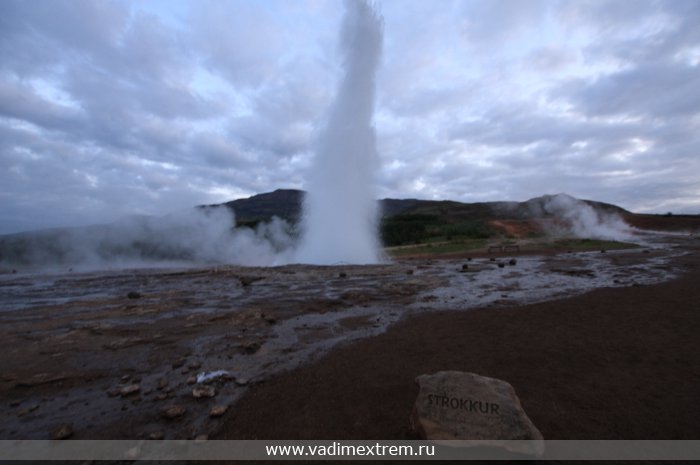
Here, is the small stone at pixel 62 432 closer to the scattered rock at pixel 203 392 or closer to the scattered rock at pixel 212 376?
the scattered rock at pixel 203 392

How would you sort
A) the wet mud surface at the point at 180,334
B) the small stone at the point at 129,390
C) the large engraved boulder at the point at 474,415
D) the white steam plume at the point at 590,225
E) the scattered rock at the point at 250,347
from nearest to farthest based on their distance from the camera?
the large engraved boulder at the point at 474,415
the wet mud surface at the point at 180,334
the small stone at the point at 129,390
the scattered rock at the point at 250,347
the white steam plume at the point at 590,225

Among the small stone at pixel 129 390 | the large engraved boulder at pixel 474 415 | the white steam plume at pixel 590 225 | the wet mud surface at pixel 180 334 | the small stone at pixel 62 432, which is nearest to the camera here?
the large engraved boulder at pixel 474 415

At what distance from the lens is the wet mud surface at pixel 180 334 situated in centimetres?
418

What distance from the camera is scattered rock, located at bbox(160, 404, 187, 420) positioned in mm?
3977

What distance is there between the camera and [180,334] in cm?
747

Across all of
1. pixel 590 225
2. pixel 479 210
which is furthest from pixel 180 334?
pixel 479 210

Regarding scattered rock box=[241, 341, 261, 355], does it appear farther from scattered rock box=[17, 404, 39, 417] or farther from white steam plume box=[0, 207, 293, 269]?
white steam plume box=[0, 207, 293, 269]

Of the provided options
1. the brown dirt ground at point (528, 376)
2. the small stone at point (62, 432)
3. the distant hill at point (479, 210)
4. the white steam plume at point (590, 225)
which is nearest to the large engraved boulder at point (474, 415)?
the brown dirt ground at point (528, 376)

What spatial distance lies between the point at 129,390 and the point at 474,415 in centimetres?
446

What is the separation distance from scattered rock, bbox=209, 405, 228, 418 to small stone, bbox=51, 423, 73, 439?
4.71 feet

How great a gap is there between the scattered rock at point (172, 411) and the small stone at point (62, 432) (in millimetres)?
886

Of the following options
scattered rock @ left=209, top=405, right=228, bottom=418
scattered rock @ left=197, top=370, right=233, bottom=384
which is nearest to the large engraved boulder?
scattered rock @ left=209, top=405, right=228, bottom=418

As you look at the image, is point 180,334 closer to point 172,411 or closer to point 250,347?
point 250,347

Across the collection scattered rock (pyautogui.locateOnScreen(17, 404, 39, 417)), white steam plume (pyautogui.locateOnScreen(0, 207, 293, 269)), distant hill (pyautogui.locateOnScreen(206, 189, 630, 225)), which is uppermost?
distant hill (pyautogui.locateOnScreen(206, 189, 630, 225))
